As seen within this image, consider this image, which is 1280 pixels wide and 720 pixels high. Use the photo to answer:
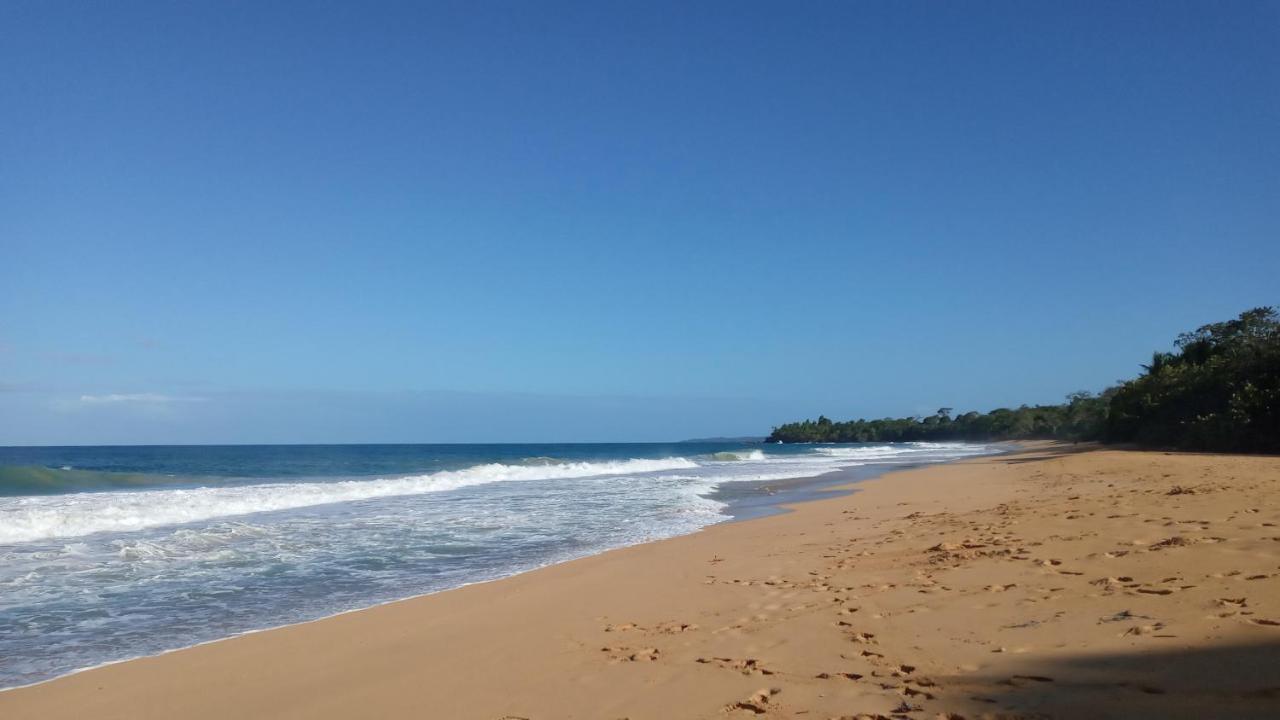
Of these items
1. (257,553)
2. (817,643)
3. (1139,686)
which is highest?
(1139,686)

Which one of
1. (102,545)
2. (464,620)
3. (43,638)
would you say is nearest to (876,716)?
(464,620)

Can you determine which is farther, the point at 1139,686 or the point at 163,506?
the point at 163,506

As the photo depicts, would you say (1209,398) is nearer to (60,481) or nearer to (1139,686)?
(1139,686)

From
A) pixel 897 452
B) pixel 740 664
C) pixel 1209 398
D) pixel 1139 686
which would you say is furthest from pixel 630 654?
pixel 897 452

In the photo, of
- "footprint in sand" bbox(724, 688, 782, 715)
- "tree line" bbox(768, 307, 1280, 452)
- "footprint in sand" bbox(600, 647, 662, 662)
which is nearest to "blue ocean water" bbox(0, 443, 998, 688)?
"footprint in sand" bbox(600, 647, 662, 662)

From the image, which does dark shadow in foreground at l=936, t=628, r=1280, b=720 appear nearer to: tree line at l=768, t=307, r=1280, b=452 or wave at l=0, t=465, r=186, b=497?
tree line at l=768, t=307, r=1280, b=452

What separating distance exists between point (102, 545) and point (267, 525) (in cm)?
295

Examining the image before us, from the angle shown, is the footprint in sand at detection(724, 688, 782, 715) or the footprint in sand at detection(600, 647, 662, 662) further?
the footprint in sand at detection(600, 647, 662, 662)

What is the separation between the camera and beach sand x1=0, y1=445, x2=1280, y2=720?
400cm

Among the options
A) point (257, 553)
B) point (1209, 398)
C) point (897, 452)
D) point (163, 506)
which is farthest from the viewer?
point (897, 452)

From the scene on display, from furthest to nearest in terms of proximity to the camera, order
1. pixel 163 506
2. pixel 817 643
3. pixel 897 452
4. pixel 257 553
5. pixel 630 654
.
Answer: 1. pixel 897 452
2. pixel 163 506
3. pixel 257 553
4. pixel 630 654
5. pixel 817 643

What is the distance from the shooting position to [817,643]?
5180mm

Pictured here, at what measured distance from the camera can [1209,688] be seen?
3564 millimetres

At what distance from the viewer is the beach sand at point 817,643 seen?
4.00 m
